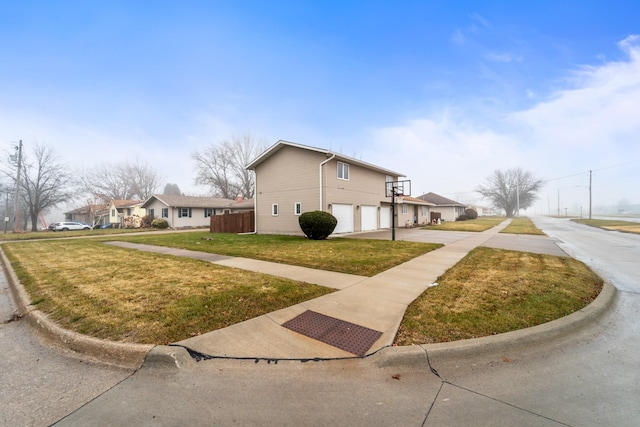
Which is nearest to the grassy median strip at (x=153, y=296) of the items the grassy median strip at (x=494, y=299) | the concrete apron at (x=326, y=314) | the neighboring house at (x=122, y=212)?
the concrete apron at (x=326, y=314)

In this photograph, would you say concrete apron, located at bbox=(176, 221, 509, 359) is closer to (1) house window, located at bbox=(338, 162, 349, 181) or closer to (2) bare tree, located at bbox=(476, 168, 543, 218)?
(1) house window, located at bbox=(338, 162, 349, 181)

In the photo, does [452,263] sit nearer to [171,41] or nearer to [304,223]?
[304,223]

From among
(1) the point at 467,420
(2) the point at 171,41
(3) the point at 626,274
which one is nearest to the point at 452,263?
(3) the point at 626,274

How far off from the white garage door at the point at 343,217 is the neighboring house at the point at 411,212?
6.92 metres

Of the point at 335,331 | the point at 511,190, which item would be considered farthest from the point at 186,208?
the point at 511,190

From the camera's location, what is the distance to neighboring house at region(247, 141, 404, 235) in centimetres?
1627

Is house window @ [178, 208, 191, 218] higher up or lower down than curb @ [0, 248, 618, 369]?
higher up

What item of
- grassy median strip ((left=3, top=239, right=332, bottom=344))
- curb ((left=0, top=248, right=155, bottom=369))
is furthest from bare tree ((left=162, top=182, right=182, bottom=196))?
curb ((left=0, top=248, right=155, bottom=369))

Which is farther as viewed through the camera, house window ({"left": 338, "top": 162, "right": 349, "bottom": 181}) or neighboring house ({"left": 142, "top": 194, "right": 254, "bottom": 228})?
neighboring house ({"left": 142, "top": 194, "right": 254, "bottom": 228})

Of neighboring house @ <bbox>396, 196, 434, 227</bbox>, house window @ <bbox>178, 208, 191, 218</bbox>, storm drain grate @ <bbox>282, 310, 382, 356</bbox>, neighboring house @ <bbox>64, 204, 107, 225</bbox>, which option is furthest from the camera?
neighboring house @ <bbox>64, 204, 107, 225</bbox>

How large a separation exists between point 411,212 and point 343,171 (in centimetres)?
1451

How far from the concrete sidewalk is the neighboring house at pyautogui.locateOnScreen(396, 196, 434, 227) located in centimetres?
1806

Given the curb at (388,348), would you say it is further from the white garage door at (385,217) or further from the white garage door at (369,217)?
Result: the white garage door at (385,217)

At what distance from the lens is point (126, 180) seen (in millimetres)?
47312
